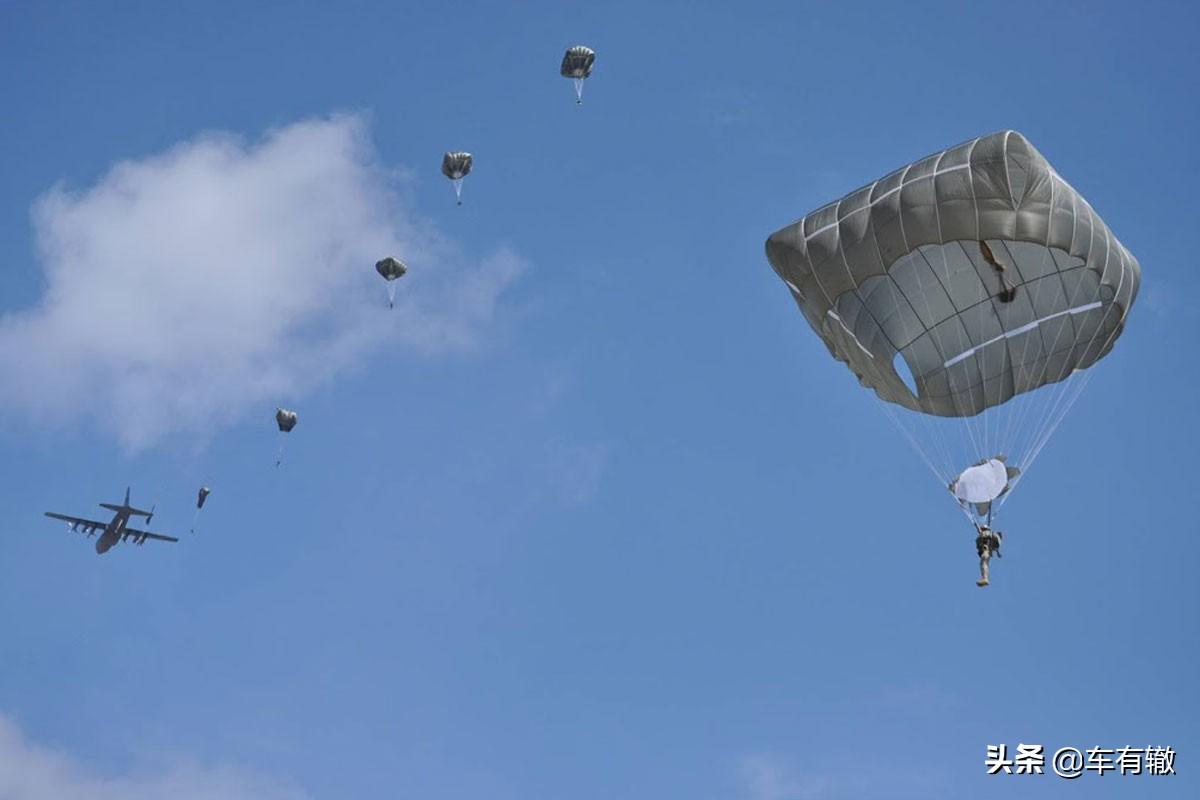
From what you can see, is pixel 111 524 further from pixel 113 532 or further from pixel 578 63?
pixel 578 63

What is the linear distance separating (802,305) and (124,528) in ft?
171

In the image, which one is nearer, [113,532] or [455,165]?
[455,165]

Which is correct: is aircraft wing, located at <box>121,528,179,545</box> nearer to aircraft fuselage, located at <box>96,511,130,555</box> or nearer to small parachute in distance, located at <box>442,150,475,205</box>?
aircraft fuselage, located at <box>96,511,130,555</box>

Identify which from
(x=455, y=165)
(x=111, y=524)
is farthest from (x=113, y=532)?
(x=455, y=165)

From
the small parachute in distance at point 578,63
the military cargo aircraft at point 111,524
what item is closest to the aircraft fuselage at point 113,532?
the military cargo aircraft at point 111,524

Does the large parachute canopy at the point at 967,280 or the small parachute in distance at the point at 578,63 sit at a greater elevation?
the small parachute in distance at the point at 578,63

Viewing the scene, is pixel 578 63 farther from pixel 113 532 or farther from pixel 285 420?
pixel 113 532

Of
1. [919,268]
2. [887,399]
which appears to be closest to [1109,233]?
[919,268]

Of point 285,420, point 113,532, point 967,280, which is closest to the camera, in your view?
point 967,280

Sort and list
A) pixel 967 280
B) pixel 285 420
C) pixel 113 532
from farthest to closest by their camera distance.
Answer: pixel 113 532
pixel 285 420
pixel 967 280

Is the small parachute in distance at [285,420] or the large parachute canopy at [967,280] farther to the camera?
the small parachute in distance at [285,420]

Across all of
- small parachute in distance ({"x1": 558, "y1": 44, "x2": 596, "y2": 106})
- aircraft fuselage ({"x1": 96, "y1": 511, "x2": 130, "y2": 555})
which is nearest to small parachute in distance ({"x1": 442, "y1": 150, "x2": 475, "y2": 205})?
small parachute in distance ({"x1": 558, "y1": 44, "x2": 596, "y2": 106})

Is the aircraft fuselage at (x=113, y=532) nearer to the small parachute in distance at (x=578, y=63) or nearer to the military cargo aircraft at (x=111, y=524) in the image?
the military cargo aircraft at (x=111, y=524)

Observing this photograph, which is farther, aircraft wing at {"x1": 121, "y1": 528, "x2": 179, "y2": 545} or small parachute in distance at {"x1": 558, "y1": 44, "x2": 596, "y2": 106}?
aircraft wing at {"x1": 121, "y1": 528, "x2": 179, "y2": 545}
